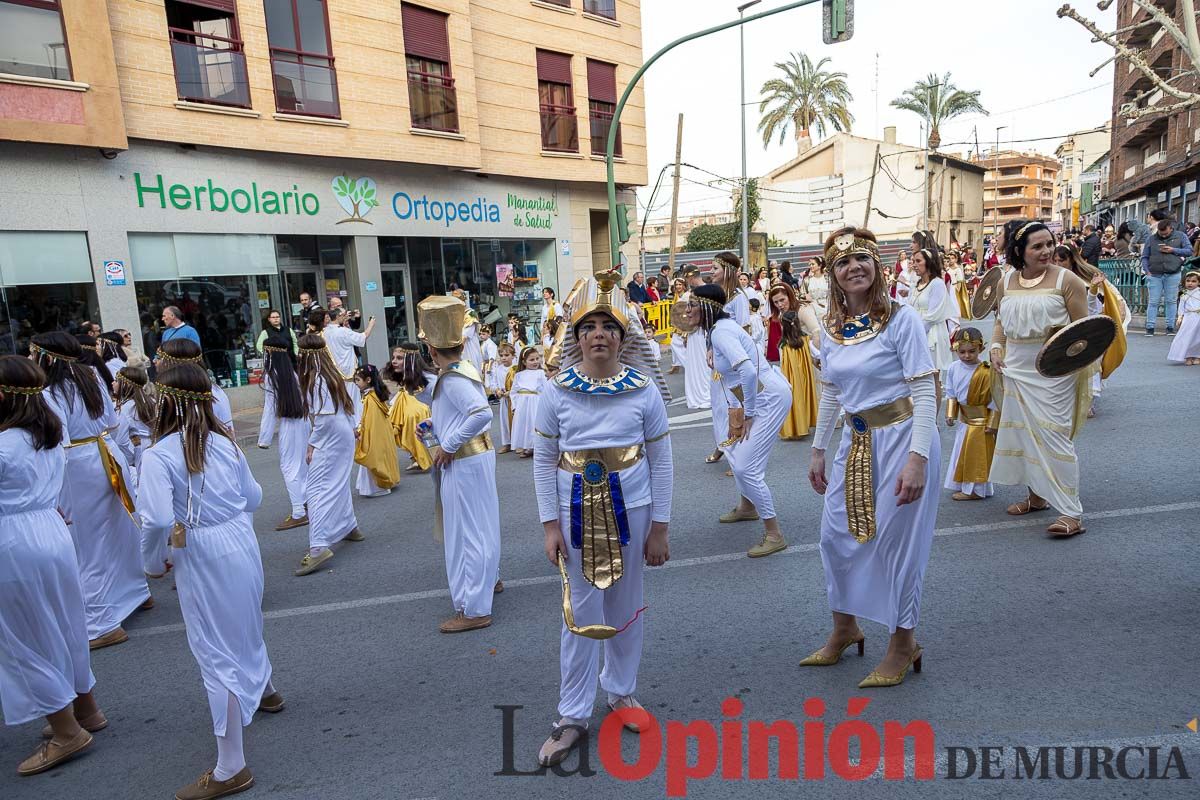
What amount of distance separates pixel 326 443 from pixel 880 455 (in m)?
4.43

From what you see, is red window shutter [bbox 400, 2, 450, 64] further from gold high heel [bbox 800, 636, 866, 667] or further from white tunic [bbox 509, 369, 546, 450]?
gold high heel [bbox 800, 636, 866, 667]

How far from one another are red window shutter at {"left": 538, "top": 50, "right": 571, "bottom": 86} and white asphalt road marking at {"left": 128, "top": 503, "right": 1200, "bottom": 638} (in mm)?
18706

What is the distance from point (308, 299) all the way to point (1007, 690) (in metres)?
13.5

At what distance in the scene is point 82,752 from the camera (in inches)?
143

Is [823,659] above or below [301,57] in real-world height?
below

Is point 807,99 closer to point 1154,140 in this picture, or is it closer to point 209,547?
point 1154,140

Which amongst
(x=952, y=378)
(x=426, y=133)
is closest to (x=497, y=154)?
(x=426, y=133)

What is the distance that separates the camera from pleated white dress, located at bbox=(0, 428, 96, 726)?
3528mm

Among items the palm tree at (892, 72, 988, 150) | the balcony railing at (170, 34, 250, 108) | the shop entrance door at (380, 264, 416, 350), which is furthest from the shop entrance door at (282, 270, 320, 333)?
the palm tree at (892, 72, 988, 150)

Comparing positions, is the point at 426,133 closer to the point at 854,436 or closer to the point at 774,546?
the point at 774,546

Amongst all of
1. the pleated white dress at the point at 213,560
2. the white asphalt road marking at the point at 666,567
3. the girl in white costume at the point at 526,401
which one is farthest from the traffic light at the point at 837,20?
the pleated white dress at the point at 213,560

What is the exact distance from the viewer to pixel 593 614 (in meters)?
3.27

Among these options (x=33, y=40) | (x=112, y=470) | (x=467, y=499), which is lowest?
(x=467, y=499)

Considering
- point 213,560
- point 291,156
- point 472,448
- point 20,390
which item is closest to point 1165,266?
point 472,448
